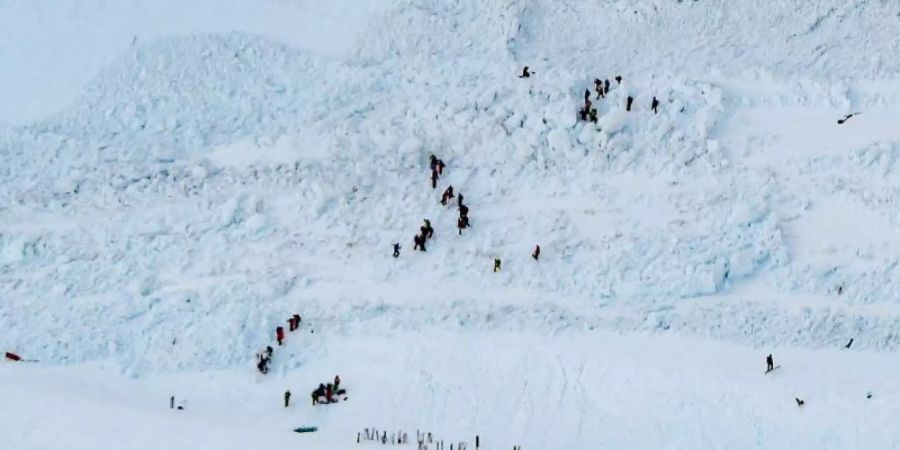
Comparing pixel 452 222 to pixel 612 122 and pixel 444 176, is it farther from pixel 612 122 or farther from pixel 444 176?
pixel 612 122

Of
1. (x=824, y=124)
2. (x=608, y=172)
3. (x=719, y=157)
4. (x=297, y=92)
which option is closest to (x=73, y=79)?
(x=297, y=92)

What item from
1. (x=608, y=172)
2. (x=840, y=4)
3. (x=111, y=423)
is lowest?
(x=111, y=423)

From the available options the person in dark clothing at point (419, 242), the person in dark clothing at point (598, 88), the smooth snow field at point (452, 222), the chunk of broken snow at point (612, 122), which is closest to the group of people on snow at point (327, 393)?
the smooth snow field at point (452, 222)

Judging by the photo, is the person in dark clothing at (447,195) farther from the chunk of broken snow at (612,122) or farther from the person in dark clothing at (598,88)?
the person in dark clothing at (598,88)

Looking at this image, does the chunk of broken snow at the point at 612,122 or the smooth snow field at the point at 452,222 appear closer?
the smooth snow field at the point at 452,222

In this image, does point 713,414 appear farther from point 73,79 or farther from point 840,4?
point 73,79

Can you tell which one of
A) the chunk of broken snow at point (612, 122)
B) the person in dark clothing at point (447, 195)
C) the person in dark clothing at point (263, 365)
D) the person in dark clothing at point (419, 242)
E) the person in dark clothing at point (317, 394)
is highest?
the chunk of broken snow at point (612, 122)

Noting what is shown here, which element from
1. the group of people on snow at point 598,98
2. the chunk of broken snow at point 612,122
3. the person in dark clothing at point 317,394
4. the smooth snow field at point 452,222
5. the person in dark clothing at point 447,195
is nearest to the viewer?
the smooth snow field at point 452,222
